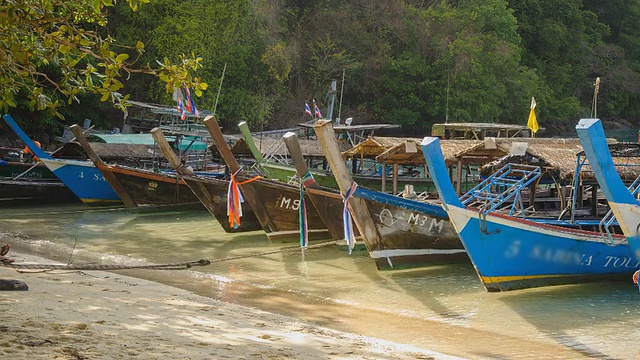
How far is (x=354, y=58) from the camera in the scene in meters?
37.0

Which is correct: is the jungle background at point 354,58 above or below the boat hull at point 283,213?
above

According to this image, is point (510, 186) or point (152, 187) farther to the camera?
point (152, 187)

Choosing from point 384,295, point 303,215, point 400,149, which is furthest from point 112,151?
point 384,295

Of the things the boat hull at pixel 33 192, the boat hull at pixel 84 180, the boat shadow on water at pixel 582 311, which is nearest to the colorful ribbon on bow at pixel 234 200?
the boat shadow on water at pixel 582 311

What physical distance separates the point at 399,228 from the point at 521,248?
223 centimetres

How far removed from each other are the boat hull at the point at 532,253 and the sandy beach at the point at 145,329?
2622 millimetres

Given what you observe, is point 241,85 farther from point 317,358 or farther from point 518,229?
point 317,358

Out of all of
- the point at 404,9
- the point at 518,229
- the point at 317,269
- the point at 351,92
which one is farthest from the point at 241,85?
the point at 518,229

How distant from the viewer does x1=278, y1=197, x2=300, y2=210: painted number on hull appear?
1483 cm

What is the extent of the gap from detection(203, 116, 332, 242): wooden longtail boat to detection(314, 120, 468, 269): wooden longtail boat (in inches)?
96.2

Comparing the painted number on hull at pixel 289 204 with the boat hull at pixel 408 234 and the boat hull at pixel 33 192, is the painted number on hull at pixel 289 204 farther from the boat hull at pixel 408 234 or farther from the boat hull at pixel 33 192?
the boat hull at pixel 33 192

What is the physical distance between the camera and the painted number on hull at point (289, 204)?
1483 centimetres

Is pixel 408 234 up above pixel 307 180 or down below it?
below

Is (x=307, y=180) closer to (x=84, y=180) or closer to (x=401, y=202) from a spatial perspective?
(x=401, y=202)
